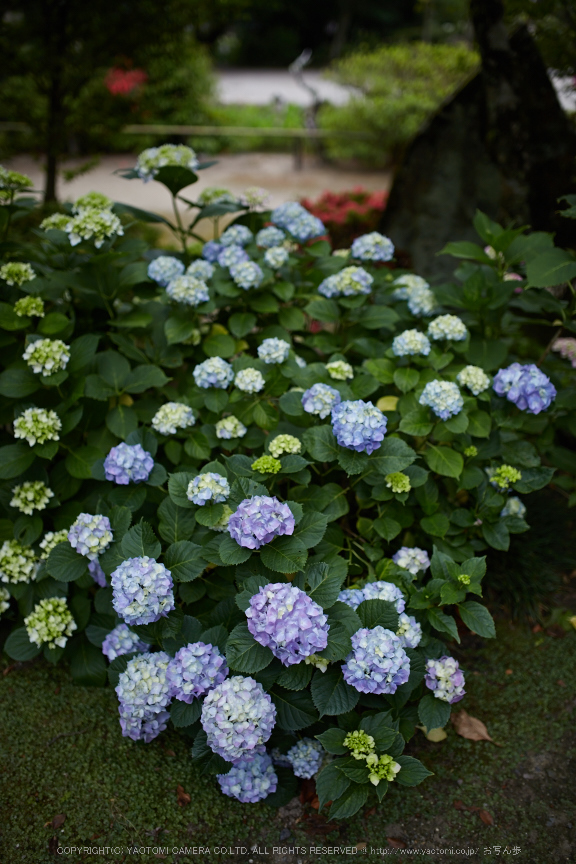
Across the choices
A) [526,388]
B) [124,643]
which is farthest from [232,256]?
[124,643]

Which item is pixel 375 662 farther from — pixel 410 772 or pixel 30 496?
pixel 30 496

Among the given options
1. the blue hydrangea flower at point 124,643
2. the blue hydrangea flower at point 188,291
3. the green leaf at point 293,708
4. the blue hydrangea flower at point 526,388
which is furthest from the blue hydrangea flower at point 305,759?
the blue hydrangea flower at point 188,291

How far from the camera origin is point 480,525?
2078 millimetres

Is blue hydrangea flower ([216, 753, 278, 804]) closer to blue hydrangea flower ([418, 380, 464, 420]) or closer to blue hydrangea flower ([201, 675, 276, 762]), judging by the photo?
blue hydrangea flower ([201, 675, 276, 762])

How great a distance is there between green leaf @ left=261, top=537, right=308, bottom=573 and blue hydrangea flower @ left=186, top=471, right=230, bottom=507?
0.19 meters

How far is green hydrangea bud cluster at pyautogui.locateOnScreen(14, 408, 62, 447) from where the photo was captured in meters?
1.89

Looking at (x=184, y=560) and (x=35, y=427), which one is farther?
(x=35, y=427)

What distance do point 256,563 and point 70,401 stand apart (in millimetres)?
833

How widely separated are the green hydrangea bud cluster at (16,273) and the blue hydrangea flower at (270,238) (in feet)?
2.82

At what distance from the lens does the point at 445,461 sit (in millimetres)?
1972

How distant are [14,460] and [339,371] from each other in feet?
3.48

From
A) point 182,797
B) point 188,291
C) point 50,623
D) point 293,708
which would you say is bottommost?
point 182,797

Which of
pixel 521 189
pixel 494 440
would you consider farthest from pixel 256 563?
pixel 521 189

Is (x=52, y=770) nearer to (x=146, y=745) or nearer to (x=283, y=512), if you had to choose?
(x=146, y=745)
